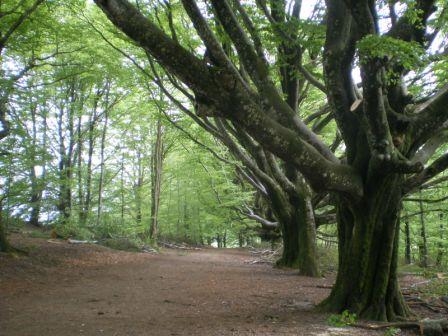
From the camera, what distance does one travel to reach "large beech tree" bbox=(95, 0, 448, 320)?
4629 mm

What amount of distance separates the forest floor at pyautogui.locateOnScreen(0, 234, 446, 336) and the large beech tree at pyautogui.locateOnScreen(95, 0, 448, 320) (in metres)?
1.12

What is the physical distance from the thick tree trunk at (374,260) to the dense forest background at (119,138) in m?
2.14

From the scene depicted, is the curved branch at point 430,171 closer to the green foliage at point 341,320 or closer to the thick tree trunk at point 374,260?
the thick tree trunk at point 374,260

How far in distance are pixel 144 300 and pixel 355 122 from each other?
4.96 meters

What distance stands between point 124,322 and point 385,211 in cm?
425

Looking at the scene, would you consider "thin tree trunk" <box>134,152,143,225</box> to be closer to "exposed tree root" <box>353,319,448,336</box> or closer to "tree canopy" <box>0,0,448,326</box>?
"tree canopy" <box>0,0,448,326</box>

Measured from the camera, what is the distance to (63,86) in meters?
20.5

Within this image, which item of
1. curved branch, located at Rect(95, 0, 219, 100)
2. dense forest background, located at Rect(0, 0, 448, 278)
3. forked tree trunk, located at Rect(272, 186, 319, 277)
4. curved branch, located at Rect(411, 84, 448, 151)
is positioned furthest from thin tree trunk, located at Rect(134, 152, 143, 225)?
curved branch, located at Rect(95, 0, 219, 100)

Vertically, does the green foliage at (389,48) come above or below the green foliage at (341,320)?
above

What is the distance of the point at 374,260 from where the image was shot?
6.02 meters

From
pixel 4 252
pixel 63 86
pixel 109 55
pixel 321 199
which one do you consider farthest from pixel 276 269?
pixel 63 86

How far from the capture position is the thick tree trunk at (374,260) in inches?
232

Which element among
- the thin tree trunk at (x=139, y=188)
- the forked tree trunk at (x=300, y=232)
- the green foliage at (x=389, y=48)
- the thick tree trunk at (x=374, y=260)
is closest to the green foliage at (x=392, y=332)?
the thick tree trunk at (x=374, y=260)

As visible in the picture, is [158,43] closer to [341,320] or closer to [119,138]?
[341,320]
